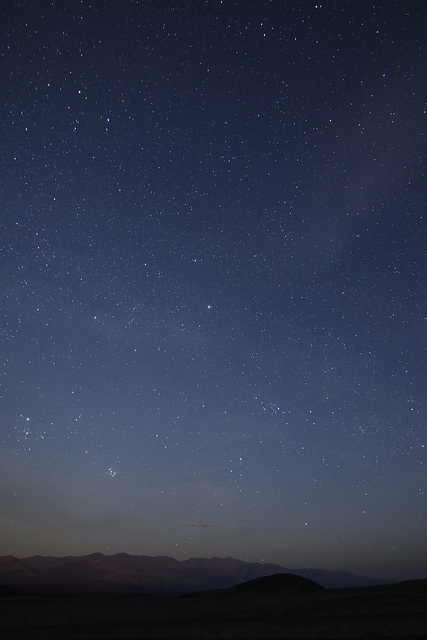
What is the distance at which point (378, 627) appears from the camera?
1248cm

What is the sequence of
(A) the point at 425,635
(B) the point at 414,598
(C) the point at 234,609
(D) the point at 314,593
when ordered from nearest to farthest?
(A) the point at 425,635 < (B) the point at 414,598 < (C) the point at 234,609 < (D) the point at 314,593

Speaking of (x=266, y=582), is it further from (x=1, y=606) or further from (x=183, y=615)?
(x=1, y=606)

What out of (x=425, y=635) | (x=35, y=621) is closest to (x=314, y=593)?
(x=425, y=635)

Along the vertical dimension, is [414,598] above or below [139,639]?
above

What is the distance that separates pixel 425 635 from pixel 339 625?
251 centimetres

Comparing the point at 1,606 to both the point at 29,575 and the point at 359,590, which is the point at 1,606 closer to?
the point at 359,590

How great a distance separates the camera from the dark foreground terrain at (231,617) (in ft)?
41.9

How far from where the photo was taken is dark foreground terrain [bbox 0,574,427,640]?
12.8 metres

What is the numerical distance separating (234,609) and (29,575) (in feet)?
737

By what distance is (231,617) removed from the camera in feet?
49.8

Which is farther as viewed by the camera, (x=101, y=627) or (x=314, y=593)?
(x=314, y=593)

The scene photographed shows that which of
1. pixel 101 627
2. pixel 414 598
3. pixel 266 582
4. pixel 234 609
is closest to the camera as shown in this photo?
pixel 101 627

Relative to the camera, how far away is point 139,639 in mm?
12984

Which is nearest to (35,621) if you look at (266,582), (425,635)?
(425,635)
